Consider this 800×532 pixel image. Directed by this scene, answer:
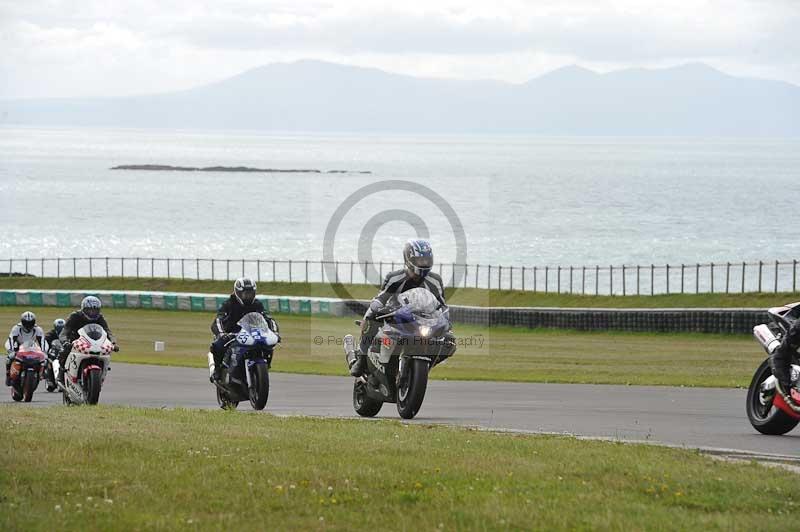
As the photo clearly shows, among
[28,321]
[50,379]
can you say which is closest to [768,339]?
[28,321]

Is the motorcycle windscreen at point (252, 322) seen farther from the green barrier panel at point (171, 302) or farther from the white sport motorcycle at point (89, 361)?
the green barrier panel at point (171, 302)

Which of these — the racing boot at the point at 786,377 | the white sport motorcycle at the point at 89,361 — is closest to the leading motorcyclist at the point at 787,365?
the racing boot at the point at 786,377

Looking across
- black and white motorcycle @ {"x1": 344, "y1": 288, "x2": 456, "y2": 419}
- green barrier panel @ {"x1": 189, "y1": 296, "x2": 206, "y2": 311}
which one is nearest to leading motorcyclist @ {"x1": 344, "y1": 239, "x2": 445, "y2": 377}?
black and white motorcycle @ {"x1": 344, "y1": 288, "x2": 456, "y2": 419}

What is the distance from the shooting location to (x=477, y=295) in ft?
217

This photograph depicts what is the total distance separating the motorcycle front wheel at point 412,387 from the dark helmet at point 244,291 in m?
3.42

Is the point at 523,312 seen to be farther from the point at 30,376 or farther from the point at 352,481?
the point at 352,481

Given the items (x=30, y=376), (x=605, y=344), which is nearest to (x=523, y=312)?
(x=605, y=344)

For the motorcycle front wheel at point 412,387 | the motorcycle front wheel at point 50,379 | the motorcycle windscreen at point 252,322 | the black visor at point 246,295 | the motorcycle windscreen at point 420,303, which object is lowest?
the motorcycle front wheel at point 50,379

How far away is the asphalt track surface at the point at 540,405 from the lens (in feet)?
52.7

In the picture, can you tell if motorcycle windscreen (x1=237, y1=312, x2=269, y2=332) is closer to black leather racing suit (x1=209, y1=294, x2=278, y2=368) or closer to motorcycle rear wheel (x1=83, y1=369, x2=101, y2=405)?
black leather racing suit (x1=209, y1=294, x2=278, y2=368)

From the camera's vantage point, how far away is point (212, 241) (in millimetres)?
149500

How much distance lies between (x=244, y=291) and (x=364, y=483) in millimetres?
9965

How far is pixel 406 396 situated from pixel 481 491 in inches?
296

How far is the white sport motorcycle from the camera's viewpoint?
21.8 metres
